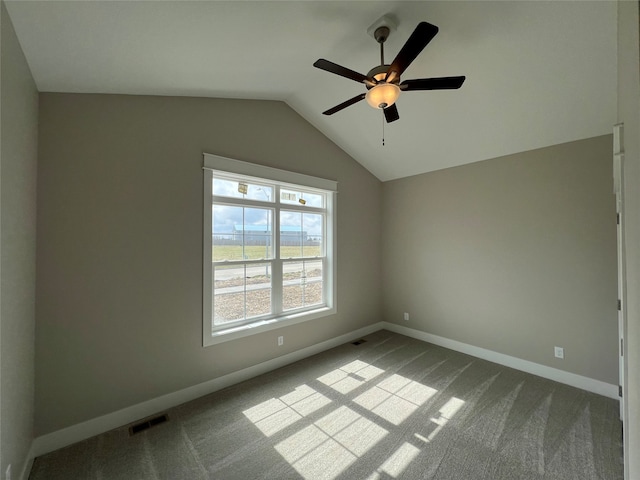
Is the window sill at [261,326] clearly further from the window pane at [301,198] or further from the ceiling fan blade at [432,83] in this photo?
the ceiling fan blade at [432,83]

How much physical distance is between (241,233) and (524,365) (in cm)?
369

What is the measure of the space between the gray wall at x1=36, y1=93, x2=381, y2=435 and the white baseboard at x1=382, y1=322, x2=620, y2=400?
8.16 feet

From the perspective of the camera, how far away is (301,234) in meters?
3.63

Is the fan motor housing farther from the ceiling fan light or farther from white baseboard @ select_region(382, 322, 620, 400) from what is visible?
white baseboard @ select_region(382, 322, 620, 400)

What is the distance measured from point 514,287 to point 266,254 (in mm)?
3082

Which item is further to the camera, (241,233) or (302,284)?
(302,284)

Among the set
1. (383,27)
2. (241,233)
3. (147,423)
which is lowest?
(147,423)

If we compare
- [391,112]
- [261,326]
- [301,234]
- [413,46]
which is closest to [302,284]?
[301,234]

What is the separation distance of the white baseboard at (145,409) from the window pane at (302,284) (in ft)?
2.06

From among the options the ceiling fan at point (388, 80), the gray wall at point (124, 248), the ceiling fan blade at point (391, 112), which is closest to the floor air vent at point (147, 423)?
the gray wall at point (124, 248)

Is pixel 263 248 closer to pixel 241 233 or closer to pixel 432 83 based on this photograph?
pixel 241 233

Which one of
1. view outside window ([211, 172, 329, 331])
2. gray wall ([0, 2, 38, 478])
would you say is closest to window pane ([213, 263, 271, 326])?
view outside window ([211, 172, 329, 331])

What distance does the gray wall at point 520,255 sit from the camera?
2625 millimetres

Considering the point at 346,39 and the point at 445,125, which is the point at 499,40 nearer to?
the point at 445,125
